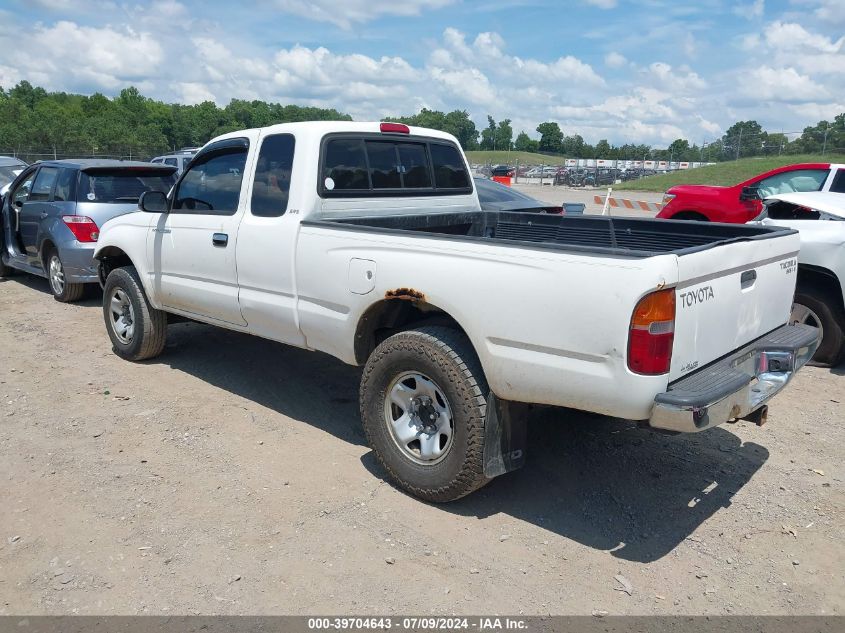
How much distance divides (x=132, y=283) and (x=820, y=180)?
339 inches

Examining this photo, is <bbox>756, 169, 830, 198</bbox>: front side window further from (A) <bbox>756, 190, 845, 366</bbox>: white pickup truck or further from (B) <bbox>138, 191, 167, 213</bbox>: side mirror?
(B) <bbox>138, 191, 167, 213</bbox>: side mirror

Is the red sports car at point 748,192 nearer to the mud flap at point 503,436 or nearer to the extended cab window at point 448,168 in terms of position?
the extended cab window at point 448,168

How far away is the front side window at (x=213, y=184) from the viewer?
5.16m

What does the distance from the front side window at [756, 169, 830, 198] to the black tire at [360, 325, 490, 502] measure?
777 centimetres

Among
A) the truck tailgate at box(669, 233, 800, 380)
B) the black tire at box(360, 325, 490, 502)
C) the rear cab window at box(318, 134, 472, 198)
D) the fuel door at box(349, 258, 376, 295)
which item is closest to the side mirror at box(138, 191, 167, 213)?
the rear cab window at box(318, 134, 472, 198)

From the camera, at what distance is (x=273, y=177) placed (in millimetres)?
4844

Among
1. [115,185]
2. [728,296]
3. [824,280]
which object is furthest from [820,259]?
[115,185]

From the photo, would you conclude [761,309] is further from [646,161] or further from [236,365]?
[646,161]

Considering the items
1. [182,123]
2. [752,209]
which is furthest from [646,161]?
[182,123]

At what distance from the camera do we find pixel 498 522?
386 centimetres

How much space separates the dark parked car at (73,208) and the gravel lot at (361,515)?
2.93 m

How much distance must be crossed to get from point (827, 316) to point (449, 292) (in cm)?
425

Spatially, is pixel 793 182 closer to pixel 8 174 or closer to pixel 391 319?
pixel 391 319

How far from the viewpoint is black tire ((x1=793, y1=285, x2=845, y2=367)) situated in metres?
6.18
